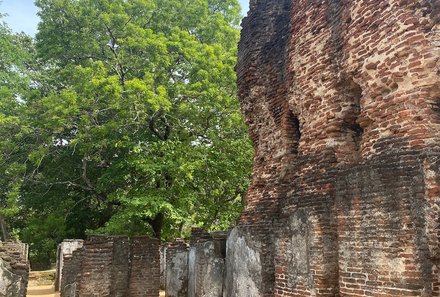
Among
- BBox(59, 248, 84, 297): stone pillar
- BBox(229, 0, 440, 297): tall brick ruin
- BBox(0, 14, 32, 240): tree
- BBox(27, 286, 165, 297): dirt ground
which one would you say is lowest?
BBox(27, 286, 165, 297): dirt ground

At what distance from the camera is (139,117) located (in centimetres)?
1445

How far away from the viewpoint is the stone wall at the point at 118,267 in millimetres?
9742

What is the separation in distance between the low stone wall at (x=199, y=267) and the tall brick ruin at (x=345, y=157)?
1092mm

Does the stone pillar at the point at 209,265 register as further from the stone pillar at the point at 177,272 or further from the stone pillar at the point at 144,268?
the stone pillar at the point at 177,272

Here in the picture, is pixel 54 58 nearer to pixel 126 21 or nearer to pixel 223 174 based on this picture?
pixel 126 21

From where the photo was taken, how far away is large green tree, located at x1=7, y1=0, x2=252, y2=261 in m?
13.8

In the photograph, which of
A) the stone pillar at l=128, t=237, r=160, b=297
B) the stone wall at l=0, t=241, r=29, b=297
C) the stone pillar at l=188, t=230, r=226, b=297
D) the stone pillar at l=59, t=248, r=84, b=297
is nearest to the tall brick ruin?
the stone pillar at l=188, t=230, r=226, b=297

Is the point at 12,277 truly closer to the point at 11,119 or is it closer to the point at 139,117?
the point at 139,117

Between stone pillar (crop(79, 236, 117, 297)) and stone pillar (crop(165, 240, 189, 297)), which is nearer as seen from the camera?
stone pillar (crop(79, 236, 117, 297))

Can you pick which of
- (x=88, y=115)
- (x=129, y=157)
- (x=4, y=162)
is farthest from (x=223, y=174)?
(x=4, y=162)

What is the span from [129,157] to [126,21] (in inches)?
204

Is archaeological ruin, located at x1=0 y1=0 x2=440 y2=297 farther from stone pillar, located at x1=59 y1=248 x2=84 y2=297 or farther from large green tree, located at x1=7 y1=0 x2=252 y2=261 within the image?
large green tree, located at x1=7 y1=0 x2=252 y2=261

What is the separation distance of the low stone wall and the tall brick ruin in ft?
3.58

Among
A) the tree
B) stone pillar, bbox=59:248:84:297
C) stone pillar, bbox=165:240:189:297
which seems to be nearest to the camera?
stone pillar, bbox=165:240:189:297
